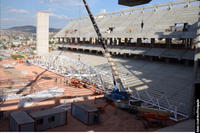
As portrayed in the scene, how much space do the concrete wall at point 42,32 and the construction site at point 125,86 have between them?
10387 mm

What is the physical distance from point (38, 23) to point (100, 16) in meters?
16.7

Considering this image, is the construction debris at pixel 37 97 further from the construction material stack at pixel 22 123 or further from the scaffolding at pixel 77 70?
the construction material stack at pixel 22 123

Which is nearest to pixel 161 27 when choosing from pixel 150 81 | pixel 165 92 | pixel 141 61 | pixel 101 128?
pixel 141 61

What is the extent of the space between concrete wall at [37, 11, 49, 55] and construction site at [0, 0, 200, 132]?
1039cm

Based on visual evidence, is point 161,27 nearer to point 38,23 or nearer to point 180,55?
point 180,55

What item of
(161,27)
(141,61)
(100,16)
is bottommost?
(141,61)

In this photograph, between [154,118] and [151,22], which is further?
[151,22]

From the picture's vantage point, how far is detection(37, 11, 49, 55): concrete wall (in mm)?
52969

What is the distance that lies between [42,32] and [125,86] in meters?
38.4

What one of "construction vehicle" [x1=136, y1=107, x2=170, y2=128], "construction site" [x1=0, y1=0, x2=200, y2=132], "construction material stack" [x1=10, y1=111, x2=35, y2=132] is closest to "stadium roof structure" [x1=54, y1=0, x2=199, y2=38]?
"construction site" [x1=0, y1=0, x2=200, y2=132]

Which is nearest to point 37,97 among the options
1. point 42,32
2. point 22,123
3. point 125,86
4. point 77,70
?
point 22,123

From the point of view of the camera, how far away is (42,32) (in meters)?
54.2

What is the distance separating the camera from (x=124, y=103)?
18047 mm

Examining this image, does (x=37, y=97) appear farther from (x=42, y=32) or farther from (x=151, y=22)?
(x=42, y=32)
